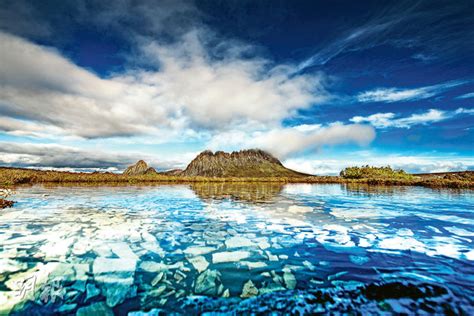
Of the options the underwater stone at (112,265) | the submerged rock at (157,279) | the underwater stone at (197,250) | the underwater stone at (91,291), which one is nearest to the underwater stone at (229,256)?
the underwater stone at (197,250)

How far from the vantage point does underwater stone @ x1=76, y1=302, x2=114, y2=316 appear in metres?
4.04

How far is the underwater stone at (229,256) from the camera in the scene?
6422 millimetres

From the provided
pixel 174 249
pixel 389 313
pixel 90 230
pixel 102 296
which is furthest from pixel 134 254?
pixel 389 313

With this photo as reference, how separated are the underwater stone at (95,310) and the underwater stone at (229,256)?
105 inches

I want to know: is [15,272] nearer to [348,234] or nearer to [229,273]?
[229,273]

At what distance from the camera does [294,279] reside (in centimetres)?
529

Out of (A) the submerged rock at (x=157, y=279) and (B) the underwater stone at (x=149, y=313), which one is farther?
(A) the submerged rock at (x=157, y=279)

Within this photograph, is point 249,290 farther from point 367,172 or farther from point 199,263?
point 367,172

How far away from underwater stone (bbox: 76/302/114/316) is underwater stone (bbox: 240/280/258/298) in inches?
87.9

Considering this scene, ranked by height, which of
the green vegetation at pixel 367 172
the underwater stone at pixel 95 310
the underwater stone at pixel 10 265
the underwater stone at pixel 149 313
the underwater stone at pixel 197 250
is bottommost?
the underwater stone at pixel 95 310

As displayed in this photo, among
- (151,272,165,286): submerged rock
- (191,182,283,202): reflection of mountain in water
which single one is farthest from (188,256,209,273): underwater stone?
(191,182,283,202): reflection of mountain in water

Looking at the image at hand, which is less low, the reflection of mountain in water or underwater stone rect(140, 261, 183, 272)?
the reflection of mountain in water

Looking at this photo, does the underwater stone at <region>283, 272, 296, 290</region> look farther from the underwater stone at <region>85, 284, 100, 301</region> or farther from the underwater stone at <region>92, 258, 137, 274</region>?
the underwater stone at <region>85, 284, 100, 301</region>

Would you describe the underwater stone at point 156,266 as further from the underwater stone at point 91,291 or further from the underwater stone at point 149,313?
the underwater stone at point 149,313
